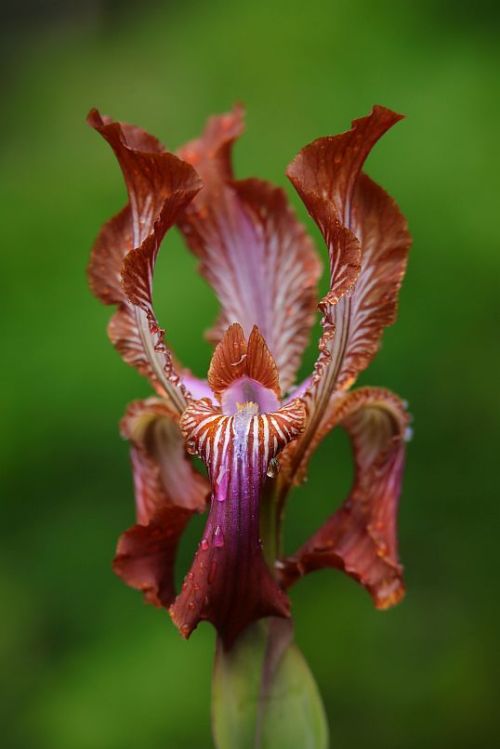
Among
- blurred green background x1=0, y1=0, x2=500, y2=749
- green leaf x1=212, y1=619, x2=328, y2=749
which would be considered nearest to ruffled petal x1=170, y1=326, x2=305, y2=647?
green leaf x1=212, y1=619, x2=328, y2=749

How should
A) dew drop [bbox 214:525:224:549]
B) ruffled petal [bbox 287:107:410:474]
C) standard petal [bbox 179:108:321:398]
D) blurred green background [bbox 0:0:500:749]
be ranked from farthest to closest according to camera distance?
blurred green background [bbox 0:0:500:749] < standard petal [bbox 179:108:321:398] < ruffled petal [bbox 287:107:410:474] < dew drop [bbox 214:525:224:549]

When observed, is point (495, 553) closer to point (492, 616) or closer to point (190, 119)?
point (492, 616)

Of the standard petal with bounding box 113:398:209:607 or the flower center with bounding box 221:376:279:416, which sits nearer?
the flower center with bounding box 221:376:279:416

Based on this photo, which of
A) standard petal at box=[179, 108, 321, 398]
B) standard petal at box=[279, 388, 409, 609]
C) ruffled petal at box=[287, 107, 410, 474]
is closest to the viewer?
ruffled petal at box=[287, 107, 410, 474]

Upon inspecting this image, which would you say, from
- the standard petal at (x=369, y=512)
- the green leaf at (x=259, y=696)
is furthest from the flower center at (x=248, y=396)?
the green leaf at (x=259, y=696)

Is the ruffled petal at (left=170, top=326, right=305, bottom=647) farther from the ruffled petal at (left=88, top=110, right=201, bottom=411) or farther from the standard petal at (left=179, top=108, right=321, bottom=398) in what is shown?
the standard petal at (left=179, top=108, right=321, bottom=398)

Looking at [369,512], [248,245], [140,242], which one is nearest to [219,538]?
[369,512]

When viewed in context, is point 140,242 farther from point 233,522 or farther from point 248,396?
point 233,522
